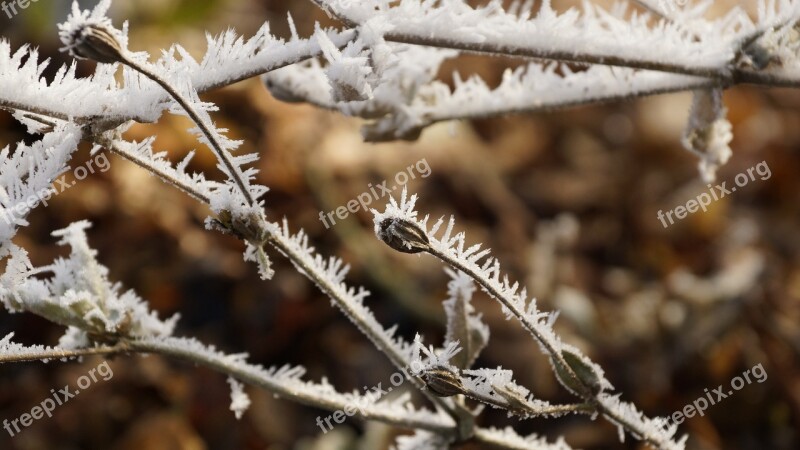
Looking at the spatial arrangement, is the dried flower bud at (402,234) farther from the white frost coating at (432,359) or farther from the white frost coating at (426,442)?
the white frost coating at (426,442)

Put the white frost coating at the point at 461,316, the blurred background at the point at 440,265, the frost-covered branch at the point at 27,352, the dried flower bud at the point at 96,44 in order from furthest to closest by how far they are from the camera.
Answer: the blurred background at the point at 440,265
the white frost coating at the point at 461,316
the frost-covered branch at the point at 27,352
the dried flower bud at the point at 96,44

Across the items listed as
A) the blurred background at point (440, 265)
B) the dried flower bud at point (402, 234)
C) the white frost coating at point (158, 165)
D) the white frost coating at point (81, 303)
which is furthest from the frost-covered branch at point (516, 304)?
the blurred background at point (440, 265)

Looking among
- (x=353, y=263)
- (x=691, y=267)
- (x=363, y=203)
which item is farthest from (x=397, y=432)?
(x=691, y=267)

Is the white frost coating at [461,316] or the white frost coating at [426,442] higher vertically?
the white frost coating at [461,316]

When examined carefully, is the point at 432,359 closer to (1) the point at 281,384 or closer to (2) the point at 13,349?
(1) the point at 281,384

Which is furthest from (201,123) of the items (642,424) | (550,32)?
(642,424)

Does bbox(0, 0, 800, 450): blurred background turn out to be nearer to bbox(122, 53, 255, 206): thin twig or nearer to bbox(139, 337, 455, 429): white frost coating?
bbox(139, 337, 455, 429): white frost coating

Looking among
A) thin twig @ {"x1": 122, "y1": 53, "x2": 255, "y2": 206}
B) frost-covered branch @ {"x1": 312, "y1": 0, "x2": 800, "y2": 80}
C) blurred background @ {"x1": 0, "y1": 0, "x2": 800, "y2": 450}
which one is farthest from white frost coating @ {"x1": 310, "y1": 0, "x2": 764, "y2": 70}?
blurred background @ {"x1": 0, "y1": 0, "x2": 800, "y2": 450}
